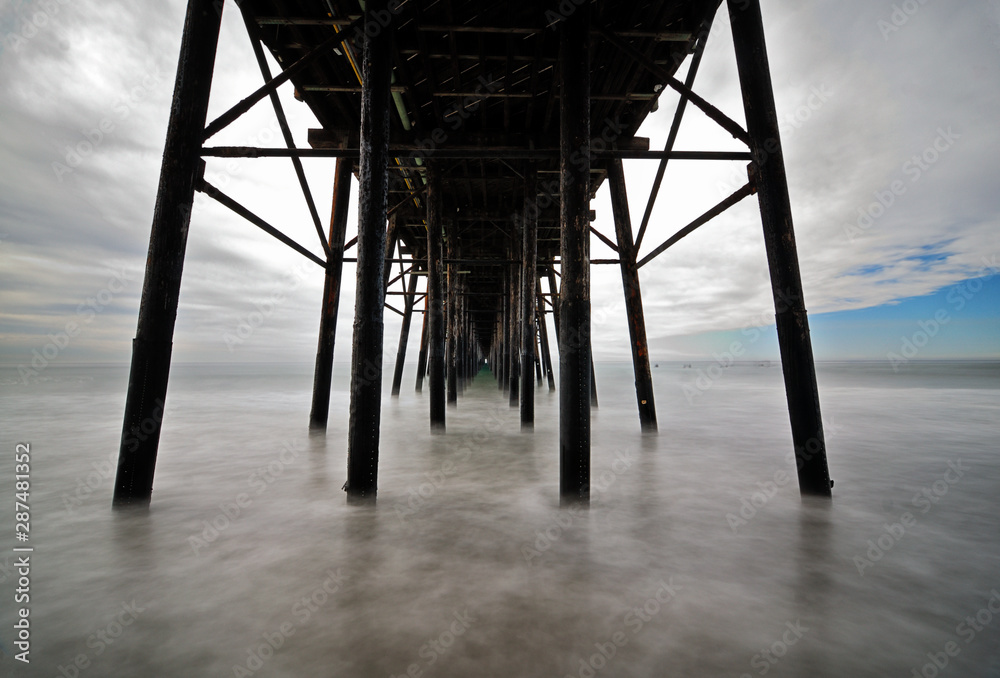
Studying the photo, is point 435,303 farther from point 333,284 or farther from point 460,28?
point 460,28

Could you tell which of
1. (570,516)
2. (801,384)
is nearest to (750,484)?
(801,384)

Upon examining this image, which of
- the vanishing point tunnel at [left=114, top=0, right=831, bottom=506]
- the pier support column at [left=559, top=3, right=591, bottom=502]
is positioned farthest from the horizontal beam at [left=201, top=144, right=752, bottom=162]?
the pier support column at [left=559, top=3, right=591, bottom=502]

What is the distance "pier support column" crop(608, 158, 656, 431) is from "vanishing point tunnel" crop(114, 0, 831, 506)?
0.10 ft

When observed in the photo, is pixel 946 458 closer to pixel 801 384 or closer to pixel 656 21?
pixel 801 384

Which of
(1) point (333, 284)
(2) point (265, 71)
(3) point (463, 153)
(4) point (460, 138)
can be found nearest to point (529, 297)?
(4) point (460, 138)

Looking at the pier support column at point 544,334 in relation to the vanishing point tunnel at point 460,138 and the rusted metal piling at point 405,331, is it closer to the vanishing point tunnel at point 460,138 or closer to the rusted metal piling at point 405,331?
the rusted metal piling at point 405,331

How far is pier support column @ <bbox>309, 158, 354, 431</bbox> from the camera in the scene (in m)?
6.14

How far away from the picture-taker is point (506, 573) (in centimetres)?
229

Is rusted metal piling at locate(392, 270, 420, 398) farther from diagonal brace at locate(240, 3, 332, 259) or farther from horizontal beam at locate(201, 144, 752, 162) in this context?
horizontal beam at locate(201, 144, 752, 162)

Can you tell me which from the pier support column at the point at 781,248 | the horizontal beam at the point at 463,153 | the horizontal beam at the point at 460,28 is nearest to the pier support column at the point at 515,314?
the horizontal beam at the point at 460,28

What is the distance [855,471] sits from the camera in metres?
4.88

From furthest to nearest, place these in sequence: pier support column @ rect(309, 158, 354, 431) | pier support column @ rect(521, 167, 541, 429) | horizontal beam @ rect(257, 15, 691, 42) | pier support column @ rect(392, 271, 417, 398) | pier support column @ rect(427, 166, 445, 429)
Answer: pier support column @ rect(392, 271, 417, 398)
pier support column @ rect(521, 167, 541, 429)
pier support column @ rect(427, 166, 445, 429)
pier support column @ rect(309, 158, 354, 431)
horizontal beam @ rect(257, 15, 691, 42)

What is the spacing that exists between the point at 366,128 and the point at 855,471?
20.8ft

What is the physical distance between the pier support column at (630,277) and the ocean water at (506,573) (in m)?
1.99
